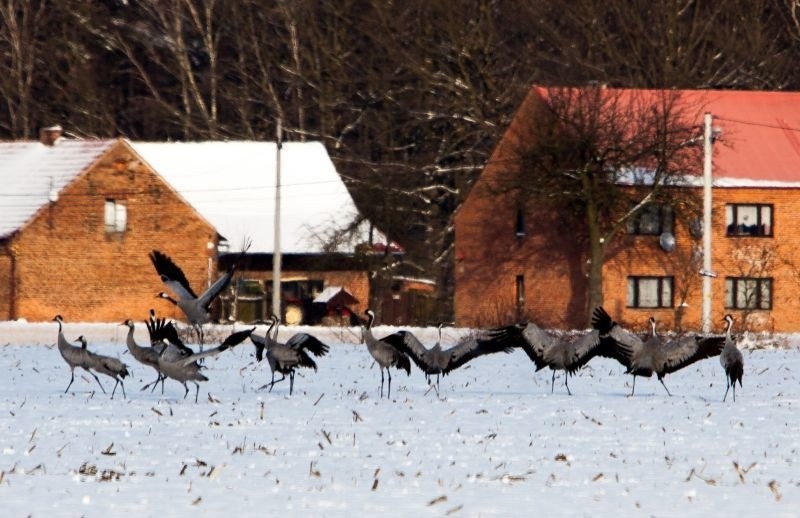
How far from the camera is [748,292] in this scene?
54875 millimetres

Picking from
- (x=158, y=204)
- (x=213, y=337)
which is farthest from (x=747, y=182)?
(x=213, y=337)

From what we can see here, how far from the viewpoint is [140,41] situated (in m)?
71.9

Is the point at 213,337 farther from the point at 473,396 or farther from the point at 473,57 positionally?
the point at 473,57

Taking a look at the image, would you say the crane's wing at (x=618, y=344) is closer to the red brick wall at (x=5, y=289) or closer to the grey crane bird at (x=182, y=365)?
the grey crane bird at (x=182, y=365)

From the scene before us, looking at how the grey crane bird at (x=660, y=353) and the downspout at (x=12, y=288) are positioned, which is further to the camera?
the downspout at (x=12, y=288)

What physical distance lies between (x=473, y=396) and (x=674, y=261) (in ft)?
110

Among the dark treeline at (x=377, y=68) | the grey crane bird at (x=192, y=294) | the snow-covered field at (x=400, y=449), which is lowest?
the snow-covered field at (x=400, y=449)

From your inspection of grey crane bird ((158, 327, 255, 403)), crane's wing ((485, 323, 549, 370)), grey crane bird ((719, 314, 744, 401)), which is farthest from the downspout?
grey crane bird ((719, 314, 744, 401))

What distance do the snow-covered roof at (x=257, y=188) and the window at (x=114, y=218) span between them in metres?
2.94

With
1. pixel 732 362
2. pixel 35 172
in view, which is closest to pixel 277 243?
pixel 35 172

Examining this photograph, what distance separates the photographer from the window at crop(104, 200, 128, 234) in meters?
57.1

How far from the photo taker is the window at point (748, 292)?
54.3m

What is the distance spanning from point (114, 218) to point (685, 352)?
37119 millimetres

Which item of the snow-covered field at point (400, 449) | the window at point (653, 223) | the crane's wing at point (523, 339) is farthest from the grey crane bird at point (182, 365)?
the window at point (653, 223)
